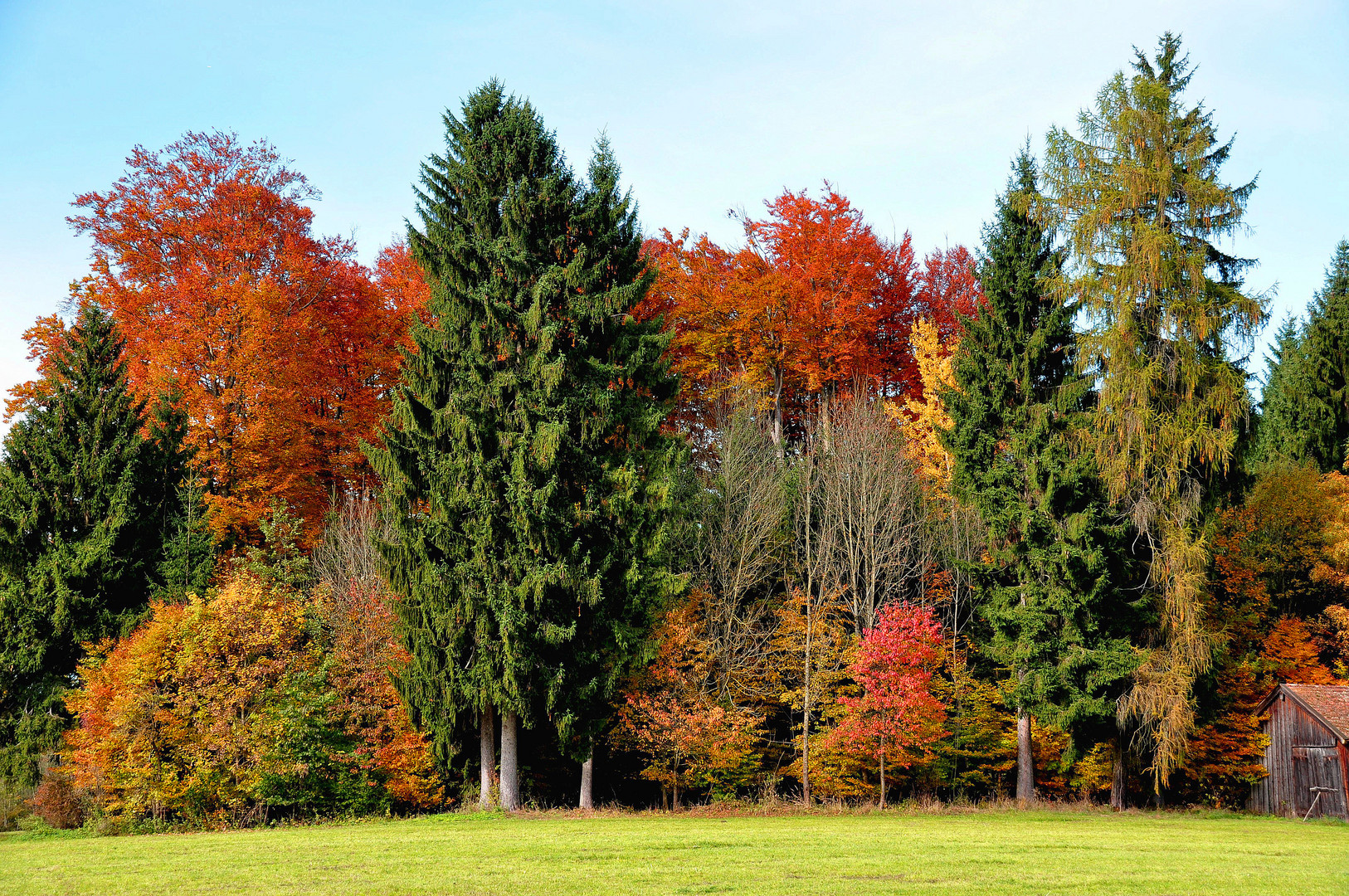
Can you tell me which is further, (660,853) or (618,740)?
(618,740)

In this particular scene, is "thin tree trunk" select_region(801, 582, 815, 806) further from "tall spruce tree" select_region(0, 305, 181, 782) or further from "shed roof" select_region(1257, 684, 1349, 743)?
"tall spruce tree" select_region(0, 305, 181, 782)

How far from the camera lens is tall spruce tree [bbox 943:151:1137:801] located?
896 inches

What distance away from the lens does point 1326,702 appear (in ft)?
83.0

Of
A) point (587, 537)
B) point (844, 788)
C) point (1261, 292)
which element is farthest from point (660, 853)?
point (1261, 292)

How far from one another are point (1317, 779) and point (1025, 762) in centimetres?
777

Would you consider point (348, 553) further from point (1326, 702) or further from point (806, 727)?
point (1326, 702)

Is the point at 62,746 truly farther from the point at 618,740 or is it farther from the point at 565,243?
the point at 565,243

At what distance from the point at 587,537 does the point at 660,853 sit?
8.73 meters

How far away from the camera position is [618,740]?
23.7 meters

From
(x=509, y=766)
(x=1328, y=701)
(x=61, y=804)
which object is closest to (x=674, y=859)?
(x=509, y=766)

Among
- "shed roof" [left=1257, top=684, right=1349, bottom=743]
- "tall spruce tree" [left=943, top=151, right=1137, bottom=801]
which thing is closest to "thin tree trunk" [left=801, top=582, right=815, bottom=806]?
"tall spruce tree" [left=943, top=151, right=1137, bottom=801]

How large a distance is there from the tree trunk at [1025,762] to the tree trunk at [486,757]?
1283 centimetres

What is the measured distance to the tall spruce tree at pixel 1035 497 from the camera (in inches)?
896

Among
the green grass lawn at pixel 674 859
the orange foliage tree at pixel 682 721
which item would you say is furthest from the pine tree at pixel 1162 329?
the orange foliage tree at pixel 682 721
